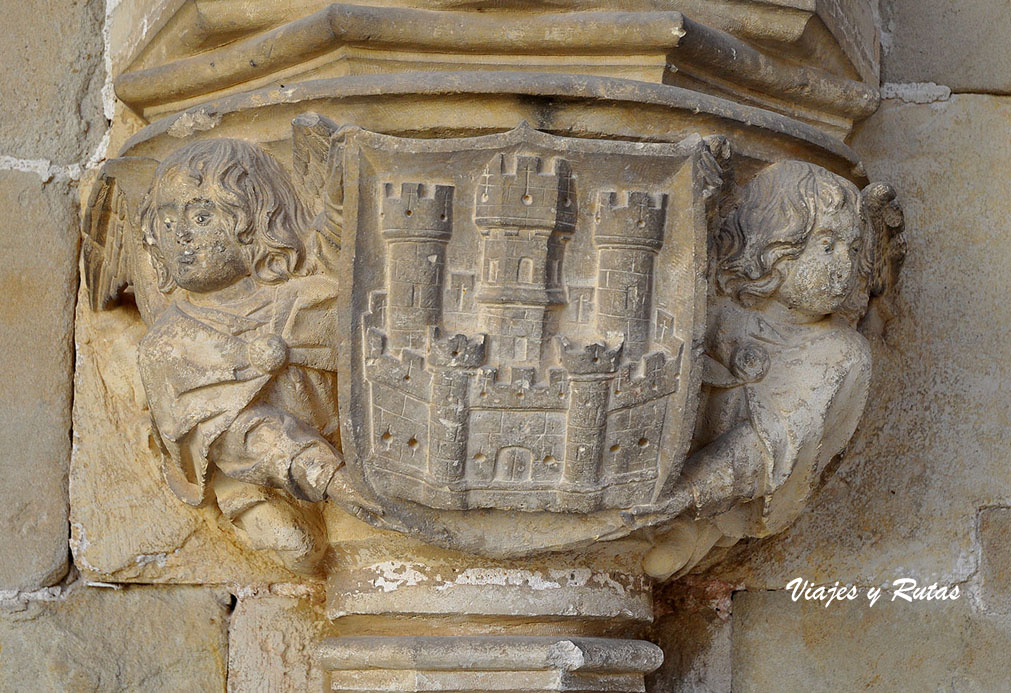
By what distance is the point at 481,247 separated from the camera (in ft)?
5.69

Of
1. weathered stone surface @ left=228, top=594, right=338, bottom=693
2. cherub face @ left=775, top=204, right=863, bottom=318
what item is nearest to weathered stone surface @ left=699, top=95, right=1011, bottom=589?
cherub face @ left=775, top=204, right=863, bottom=318

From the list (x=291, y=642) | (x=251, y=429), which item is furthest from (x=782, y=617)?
(x=251, y=429)

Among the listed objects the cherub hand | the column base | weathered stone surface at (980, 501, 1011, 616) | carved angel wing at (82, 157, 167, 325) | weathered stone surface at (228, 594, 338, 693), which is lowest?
weathered stone surface at (228, 594, 338, 693)

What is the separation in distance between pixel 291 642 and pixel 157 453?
1.24 feet

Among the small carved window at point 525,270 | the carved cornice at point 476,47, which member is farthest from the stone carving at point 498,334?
the carved cornice at point 476,47

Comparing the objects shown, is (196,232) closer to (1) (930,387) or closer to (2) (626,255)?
(2) (626,255)

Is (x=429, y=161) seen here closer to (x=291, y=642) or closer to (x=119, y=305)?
(x=119, y=305)

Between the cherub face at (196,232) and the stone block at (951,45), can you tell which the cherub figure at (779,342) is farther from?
the cherub face at (196,232)

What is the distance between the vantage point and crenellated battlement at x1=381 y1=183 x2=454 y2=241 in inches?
67.5

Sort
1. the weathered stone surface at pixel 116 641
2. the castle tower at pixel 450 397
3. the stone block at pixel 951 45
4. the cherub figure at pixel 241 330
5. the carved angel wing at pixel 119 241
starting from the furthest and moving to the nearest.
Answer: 1. the stone block at pixel 951 45
2. the weathered stone surface at pixel 116 641
3. the carved angel wing at pixel 119 241
4. the cherub figure at pixel 241 330
5. the castle tower at pixel 450 397

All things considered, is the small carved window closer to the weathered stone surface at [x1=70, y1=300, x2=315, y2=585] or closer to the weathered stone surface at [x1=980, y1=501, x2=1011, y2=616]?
the weathered stone surface at [x1=70, y1=300, x2=315, y2=585]

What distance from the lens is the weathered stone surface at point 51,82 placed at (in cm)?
227

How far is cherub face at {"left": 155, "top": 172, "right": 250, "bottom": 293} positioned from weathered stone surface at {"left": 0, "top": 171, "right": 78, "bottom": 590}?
0.46 meters

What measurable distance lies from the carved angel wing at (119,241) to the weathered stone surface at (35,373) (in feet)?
0.25
